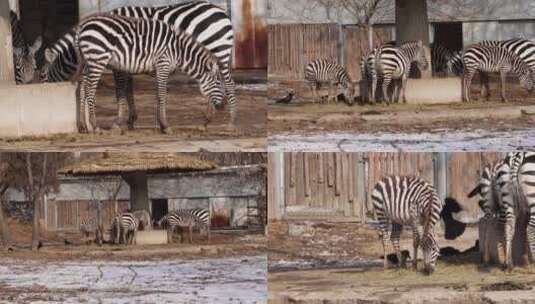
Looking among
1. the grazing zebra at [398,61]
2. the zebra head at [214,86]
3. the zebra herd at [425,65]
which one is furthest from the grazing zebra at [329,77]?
the zebra head at [214,86]

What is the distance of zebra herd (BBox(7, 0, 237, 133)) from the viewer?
25.9ft

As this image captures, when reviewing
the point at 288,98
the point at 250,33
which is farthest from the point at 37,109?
the point at 288,98

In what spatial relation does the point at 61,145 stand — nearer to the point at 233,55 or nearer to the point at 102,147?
the point at 102,147

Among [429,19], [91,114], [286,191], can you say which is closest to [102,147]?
[91,114]

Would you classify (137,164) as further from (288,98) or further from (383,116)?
(383,116)

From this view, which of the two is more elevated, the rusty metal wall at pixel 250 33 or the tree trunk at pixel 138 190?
the rusty metal wall at pixel 250 33

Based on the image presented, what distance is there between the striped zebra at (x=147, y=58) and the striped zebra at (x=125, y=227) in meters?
0.34

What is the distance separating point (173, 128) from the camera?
7.93 meters

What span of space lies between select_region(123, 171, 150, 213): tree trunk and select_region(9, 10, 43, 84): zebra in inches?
21.6

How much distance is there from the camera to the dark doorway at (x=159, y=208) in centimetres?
791

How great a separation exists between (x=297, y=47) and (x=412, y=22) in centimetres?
47

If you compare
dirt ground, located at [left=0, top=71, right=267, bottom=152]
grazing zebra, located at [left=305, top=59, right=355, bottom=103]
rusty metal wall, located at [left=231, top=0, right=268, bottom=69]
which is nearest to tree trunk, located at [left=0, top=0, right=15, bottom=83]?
dirt ground, located at [left=0, top=71, right=267, bottom=152]

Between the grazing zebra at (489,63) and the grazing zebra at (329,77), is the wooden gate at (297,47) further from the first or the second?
the grazing zebra at (489,63)

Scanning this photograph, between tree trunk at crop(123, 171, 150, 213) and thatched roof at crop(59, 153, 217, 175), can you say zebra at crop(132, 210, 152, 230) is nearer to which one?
tree trunk at crop(123, 171, 150, 213)
